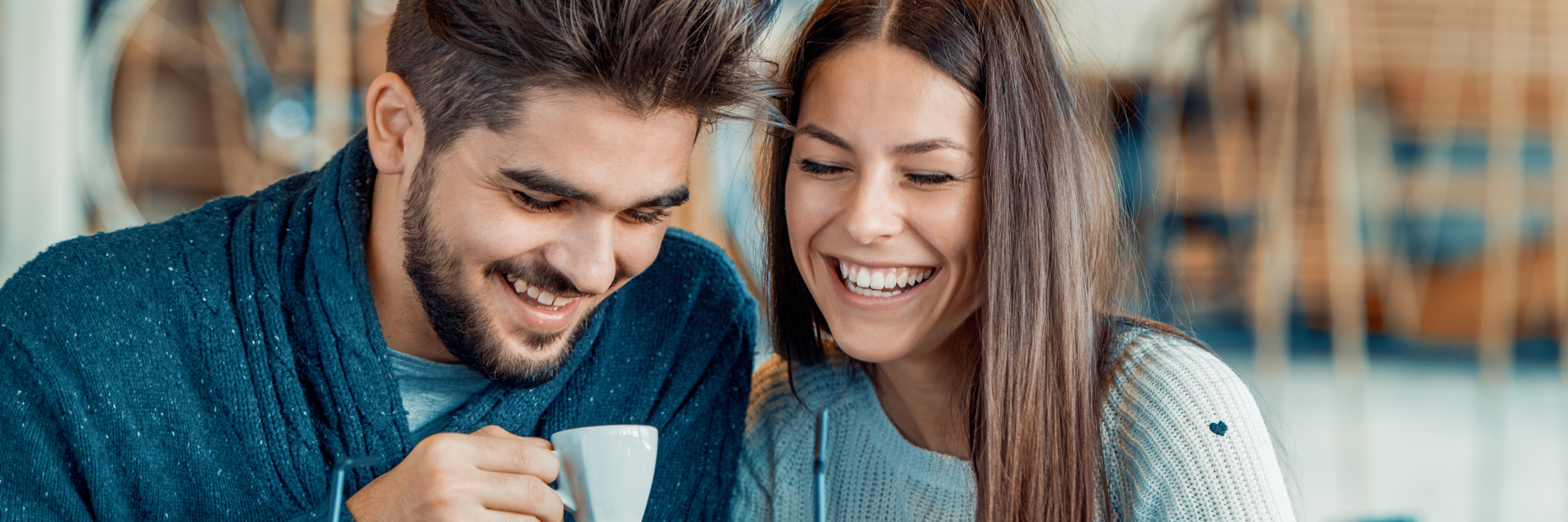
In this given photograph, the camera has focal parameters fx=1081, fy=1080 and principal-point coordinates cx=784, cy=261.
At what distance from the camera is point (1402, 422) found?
3.15 m

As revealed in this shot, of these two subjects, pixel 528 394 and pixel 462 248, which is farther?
pixel 528 394

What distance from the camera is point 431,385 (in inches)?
47.6

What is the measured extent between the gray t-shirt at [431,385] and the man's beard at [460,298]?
0.07 metres

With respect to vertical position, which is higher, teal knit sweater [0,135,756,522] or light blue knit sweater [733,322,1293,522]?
teal knit sweater [0,135,756,522]

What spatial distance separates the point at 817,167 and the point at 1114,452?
0.41 m

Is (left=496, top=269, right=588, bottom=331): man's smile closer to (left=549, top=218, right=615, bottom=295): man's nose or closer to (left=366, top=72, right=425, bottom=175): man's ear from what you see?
(left=549, top=218, right=615, bottom=295): man's nose

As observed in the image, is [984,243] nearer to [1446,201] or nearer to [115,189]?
[115,189]

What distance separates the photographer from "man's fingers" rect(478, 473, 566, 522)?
85 cm

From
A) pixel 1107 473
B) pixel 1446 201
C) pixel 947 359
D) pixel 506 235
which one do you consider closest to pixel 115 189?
pixel 506 235

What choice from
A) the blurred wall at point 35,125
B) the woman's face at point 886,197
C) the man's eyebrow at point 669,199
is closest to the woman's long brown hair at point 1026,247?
the woman's face at point 886,197

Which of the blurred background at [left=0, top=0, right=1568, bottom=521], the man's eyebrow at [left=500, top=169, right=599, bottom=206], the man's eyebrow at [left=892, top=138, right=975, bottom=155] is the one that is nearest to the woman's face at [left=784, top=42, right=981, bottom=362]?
the man's eyebrow at [left=892, top=138, right=975, bottom=155]

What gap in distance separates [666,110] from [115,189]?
173 cm

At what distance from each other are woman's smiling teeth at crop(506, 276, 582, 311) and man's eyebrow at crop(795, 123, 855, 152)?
0.97ft

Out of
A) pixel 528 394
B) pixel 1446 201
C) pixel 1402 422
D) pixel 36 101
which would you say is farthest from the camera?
pixel 1446 201
